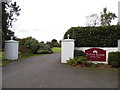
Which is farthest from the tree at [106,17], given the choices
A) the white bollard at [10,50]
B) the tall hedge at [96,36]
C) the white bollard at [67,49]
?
the white bollard at [10,50]

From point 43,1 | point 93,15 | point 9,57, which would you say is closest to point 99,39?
point 43,1

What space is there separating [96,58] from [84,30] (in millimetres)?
2716

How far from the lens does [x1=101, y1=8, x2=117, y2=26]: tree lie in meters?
23.8

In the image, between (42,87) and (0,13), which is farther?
(0,13)

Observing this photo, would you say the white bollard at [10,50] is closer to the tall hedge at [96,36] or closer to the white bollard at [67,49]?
the white bollard at [67,49]

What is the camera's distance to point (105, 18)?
23.9 m

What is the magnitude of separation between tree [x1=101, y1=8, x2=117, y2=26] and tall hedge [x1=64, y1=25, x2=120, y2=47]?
15921mm

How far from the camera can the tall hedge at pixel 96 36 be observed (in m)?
8.95

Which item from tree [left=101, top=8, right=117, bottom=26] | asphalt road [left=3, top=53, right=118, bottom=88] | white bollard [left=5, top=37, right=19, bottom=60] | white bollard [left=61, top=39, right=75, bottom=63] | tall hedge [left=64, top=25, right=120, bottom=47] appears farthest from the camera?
tree [left=101, top=8, right=117, bottom=26]

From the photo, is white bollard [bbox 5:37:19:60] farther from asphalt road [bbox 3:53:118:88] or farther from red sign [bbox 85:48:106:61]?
red sign [bbox 85:48:106:61]

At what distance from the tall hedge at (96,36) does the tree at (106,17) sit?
52.2 feet

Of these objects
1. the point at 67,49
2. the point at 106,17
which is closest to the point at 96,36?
the point at 67,49

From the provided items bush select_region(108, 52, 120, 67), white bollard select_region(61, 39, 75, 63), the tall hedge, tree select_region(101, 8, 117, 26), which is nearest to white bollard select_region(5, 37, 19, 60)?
white bollard select_region(61, 39, 75, 63)

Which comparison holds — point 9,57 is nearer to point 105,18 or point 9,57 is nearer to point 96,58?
point 96,58
